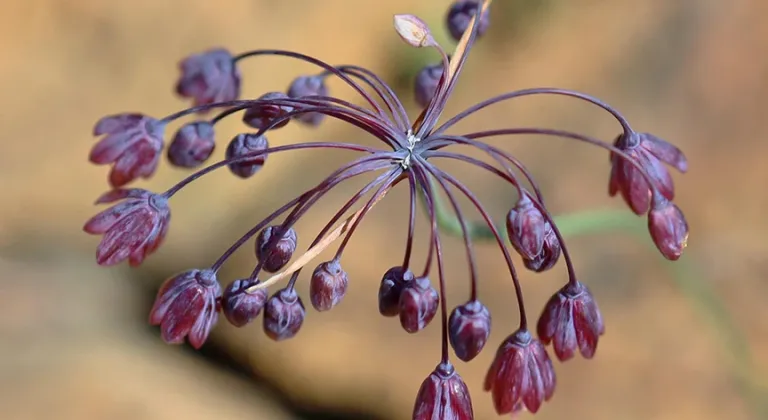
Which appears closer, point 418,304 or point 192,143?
point 418,304

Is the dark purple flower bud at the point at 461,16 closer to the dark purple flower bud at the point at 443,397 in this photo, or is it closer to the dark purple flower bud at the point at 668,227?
the dark purple flower bud at the point at 668,227

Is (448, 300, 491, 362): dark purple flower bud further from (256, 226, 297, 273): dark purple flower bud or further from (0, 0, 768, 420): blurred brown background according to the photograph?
(0, 0, 768, 420): blurred brown background

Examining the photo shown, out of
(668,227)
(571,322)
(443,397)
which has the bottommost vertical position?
(443,397)

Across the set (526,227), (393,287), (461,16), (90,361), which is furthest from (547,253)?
(90,361)

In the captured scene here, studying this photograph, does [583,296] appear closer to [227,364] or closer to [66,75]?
[227,364]

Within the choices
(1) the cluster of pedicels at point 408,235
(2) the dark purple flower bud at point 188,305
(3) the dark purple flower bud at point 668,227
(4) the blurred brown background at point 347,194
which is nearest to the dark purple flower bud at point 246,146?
(1) the cluster of pedicels at point 408,235

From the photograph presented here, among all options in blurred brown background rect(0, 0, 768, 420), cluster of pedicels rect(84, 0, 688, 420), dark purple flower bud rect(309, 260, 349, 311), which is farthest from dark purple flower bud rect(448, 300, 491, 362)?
blurred brown background rect(0, 0, 768, 420)

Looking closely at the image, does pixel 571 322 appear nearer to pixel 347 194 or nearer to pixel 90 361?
pixel 347 194
